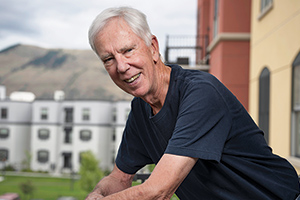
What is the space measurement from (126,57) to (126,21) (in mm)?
127

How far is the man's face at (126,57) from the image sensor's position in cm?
123

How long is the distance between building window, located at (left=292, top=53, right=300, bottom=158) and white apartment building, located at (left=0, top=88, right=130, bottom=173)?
1559 inches

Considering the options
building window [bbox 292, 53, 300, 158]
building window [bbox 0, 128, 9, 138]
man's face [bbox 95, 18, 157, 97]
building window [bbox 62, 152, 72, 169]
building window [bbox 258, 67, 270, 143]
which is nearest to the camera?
man's face [bbox 95, 18, 157, 97]

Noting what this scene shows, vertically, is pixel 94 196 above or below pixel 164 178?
below

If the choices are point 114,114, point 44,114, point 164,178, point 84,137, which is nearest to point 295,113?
point 164,178

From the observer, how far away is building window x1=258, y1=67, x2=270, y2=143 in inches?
224

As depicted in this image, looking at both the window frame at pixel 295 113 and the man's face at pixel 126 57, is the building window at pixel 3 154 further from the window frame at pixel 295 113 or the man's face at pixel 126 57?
the man's face at pixel 126 57

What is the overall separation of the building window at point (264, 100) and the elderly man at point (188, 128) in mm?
4521

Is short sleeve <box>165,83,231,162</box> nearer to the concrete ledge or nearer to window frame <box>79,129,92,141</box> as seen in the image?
the concrete ledge

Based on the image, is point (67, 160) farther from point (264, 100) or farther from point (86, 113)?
point (264, 100)

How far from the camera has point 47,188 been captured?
46.5 m

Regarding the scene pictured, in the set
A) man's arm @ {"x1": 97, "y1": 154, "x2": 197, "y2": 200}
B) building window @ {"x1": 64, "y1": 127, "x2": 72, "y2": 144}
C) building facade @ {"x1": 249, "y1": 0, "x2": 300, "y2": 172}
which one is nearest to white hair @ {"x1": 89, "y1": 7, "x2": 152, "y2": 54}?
man's arm @ {"x1": 97, "y1": 154, "x2": 197, "y2": 200}

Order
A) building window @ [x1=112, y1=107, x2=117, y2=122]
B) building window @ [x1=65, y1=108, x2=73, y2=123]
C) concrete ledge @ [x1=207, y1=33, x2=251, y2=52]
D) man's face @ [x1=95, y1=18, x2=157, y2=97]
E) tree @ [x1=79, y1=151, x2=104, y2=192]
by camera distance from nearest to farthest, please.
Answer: man's face @ [x1=95, y1=18, x2=157, y2=97] → concrete ledge @ [x1=207, y1=33, x2=251, y2=52] → tree @ [x1=79, y1=151, x2=104, y2=192] → building window @ [x1=112, y1=107, x2=117, y2=122] → building window @ [x1=65, y1=108, x2=73, y2=123]

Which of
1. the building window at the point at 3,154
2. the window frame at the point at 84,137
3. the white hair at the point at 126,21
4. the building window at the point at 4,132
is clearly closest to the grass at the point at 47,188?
the building window at the point at 3,154
